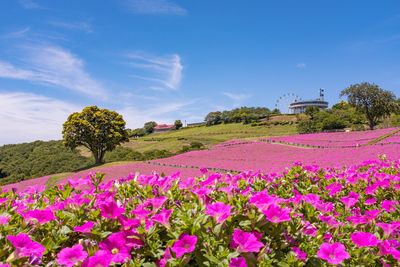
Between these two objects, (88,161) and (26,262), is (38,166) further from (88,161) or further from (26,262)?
(26,262)

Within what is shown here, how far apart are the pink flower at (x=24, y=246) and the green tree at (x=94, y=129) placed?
51.1 m

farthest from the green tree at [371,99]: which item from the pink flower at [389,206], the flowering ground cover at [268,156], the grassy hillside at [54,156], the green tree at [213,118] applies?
the pink flower at [389,206]

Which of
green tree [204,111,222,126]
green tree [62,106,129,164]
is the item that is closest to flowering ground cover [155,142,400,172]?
green tree [62,106,129,164]

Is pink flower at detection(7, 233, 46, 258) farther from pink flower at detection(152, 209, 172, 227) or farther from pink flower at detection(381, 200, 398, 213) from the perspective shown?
pink flower at detection(381, 200, 398, 213)

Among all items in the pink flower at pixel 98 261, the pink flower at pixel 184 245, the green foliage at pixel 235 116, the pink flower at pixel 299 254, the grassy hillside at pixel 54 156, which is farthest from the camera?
the green foliage at pixel 235 116

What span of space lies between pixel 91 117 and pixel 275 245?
53495 millimetres

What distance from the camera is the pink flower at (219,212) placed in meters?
2.57

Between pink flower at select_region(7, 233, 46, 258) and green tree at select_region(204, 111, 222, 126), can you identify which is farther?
green tree at select_region(204, 111, 222, 126)

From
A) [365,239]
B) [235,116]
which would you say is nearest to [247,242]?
[365,239]

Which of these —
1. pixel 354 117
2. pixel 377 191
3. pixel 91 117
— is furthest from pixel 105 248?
pixel 354 117

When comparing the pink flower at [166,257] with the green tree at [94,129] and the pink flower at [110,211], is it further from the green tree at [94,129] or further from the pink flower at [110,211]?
the green tree at [94,129]

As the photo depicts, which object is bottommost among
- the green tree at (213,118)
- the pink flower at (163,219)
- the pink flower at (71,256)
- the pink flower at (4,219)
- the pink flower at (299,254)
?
the pink flower at (299,254)

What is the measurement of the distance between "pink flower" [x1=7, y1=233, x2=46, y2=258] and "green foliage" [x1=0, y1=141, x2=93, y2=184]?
56.1m

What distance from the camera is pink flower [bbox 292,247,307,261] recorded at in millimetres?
2521
